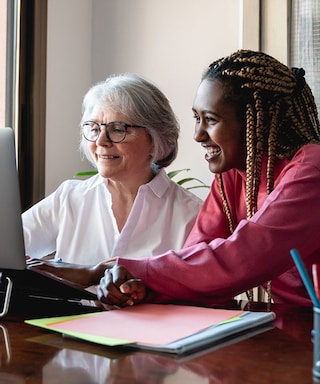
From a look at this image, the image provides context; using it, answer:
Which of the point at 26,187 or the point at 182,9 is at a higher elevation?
the point at 182,9

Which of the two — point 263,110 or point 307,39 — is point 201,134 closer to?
point 263,110

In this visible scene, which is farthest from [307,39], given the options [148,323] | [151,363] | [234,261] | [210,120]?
[151,363]

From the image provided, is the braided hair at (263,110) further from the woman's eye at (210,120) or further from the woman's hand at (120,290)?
the woman's hand at (120,290)

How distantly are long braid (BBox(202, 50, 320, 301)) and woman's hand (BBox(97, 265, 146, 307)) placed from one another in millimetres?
458

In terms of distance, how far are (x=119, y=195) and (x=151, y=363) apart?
4.08 feet

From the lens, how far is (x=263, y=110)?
1.53 meters

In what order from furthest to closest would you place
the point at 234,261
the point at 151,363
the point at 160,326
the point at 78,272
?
1. the point at 78,272
2. the point at 234,261
3. the point at 160,326
4. the point at 151,363

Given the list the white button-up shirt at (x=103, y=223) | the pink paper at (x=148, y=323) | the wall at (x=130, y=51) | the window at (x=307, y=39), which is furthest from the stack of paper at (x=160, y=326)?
the wall at (x=130, y=51)

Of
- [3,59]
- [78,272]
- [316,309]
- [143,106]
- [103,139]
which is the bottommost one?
[78,272]

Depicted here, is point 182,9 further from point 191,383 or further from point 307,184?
point 191,383

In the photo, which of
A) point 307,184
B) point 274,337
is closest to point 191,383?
point 274,337

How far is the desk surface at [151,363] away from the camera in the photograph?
2.45ft

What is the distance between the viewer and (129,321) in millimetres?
1020

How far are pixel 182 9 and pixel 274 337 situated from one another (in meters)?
2.19
